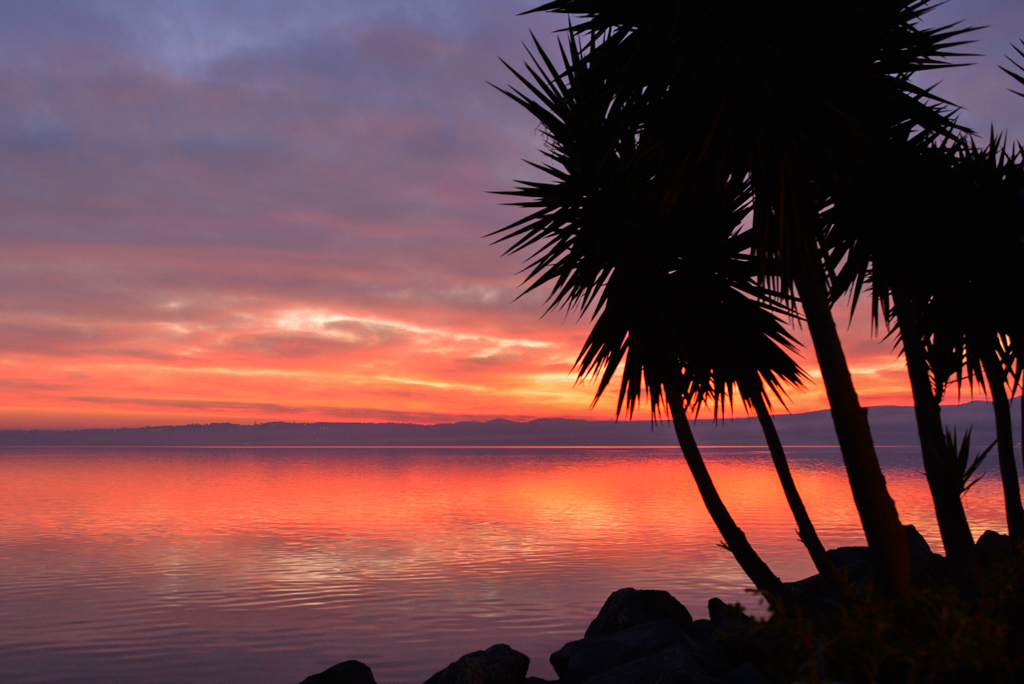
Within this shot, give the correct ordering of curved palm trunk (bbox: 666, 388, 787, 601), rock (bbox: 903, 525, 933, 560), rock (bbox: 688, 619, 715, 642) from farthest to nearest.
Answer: rock (bbox: 903, 525, 933, 560), rock (bbox: 688, 619, 715, 642), curved palm trunk (bbox: 666, 388, 787, 601)

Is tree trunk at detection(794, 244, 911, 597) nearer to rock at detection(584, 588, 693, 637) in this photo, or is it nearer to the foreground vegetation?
the foreground vegetation

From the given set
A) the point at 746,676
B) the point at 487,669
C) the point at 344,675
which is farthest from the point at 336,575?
the point at 746,676

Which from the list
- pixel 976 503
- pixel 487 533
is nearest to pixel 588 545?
pixel 487 533

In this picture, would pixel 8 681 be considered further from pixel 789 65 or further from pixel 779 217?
pixel 789 65

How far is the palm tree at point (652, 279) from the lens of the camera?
32.4 feet

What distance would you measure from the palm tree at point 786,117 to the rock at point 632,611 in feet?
18.2

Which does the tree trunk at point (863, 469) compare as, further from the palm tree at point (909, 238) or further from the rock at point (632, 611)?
the rock at point (632, 611)

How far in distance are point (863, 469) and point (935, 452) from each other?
226 centimetres

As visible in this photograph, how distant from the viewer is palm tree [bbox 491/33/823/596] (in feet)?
32.4

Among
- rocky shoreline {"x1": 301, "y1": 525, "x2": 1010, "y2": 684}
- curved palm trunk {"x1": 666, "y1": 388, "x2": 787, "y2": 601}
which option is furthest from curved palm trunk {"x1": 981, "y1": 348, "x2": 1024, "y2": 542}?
curved palm trunk {"x1": 666, "y1": 388, "x2": 787, "y2": 601}

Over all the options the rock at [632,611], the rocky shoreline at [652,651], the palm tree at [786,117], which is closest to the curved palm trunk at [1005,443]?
the rocky shoreline at [652,651]

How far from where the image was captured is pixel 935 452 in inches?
336

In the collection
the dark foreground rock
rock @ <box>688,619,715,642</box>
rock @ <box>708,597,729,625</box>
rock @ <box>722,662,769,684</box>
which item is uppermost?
rock @ <box>722,662,769,684</box>

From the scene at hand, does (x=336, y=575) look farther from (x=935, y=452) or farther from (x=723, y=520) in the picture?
(x=935, y=452)
